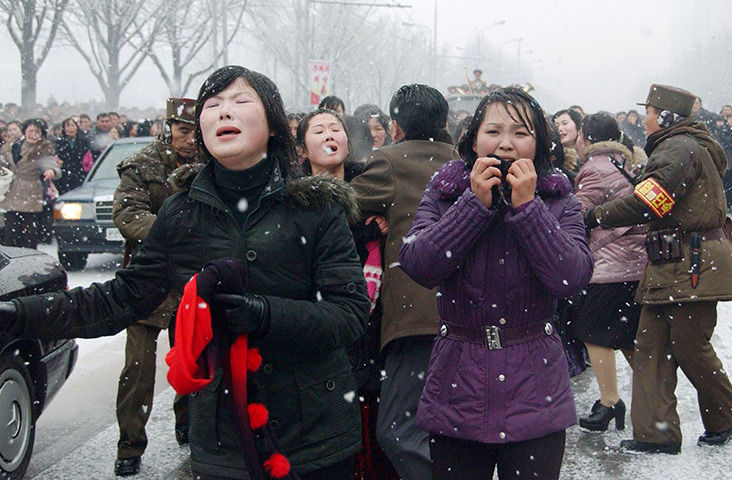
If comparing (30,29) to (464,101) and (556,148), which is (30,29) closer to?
(464,101)

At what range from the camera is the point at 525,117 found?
8.46 feet

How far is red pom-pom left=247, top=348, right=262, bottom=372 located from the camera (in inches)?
86.4

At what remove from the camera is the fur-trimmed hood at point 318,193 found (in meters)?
2.39

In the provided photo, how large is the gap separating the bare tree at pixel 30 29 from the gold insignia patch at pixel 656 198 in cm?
2532

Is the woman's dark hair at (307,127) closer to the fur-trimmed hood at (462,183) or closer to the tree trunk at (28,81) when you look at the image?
the fur-trimmed hood at (462,183)

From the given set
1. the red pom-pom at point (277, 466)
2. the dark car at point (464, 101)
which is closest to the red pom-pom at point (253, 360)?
the red pom-pom at point (277, 466)

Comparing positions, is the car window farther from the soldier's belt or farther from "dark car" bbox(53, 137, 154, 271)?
the soldier's belt

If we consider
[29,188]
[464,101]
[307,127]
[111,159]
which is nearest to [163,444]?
[307,127]

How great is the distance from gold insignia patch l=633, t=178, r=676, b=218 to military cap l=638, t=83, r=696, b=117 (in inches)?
19.7

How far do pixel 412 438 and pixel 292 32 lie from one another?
152ft

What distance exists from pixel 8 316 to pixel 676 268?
352 centimetres

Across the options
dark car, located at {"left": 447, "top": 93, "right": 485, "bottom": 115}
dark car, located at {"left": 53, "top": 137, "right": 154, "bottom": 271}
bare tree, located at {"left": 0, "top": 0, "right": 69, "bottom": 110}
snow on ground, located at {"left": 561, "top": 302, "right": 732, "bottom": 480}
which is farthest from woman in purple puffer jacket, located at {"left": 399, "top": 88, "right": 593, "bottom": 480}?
bare tree, located at {"left": 0, "top": 0, "right": 69, "bottom": 110}

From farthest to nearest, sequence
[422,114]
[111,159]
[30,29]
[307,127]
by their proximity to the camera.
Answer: [30,29] → [111,159] → [307,127] → [422,114]

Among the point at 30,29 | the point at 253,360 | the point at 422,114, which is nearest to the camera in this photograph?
the point at 253,360
